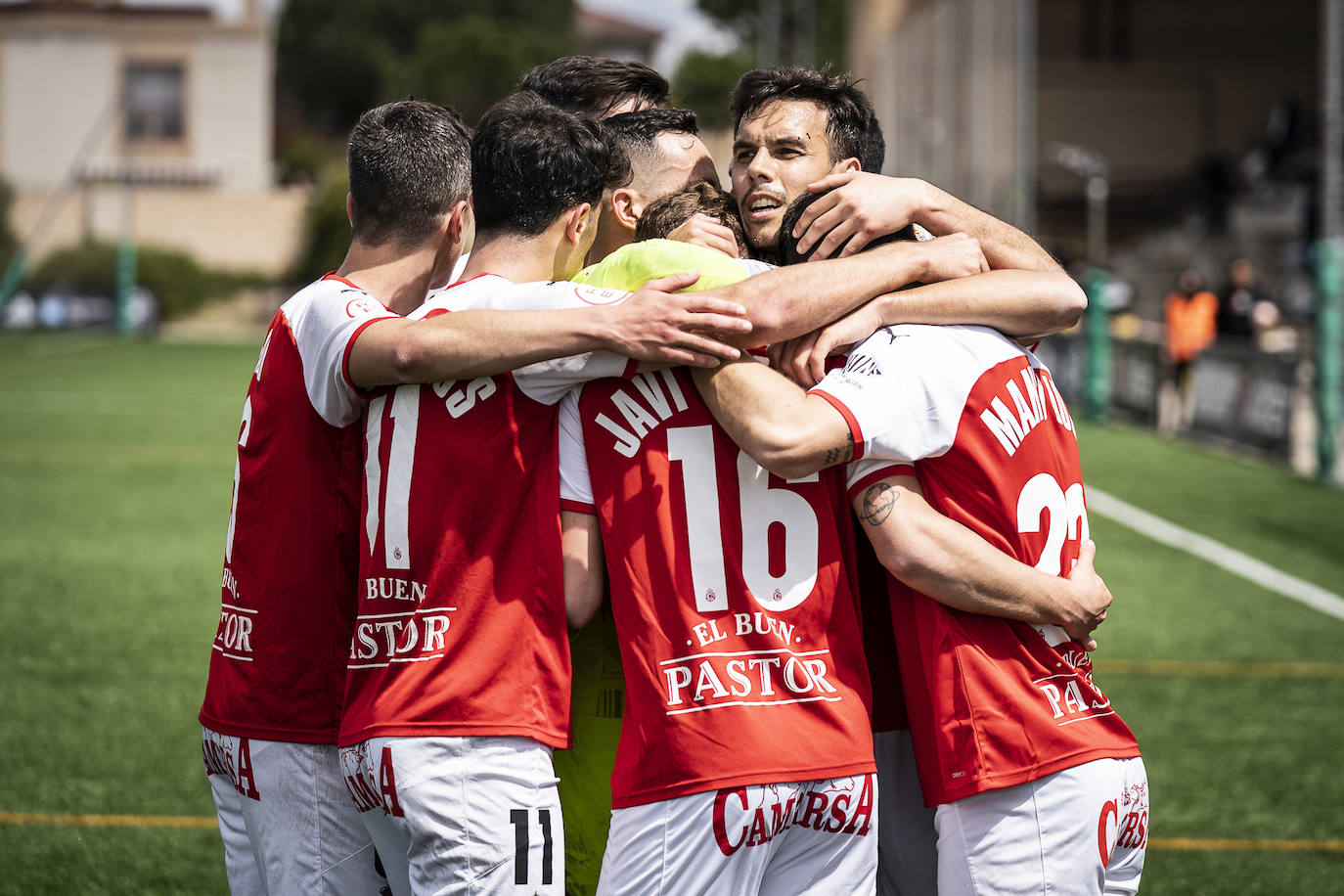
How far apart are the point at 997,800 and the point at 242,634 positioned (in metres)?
1.65

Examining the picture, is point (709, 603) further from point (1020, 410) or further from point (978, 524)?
point (1020, 410)

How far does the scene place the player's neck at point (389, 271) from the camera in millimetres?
3135

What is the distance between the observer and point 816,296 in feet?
8.75

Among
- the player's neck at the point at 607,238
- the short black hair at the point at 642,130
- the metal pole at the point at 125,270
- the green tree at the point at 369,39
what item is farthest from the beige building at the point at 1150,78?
the player's neck at the point at 607,238

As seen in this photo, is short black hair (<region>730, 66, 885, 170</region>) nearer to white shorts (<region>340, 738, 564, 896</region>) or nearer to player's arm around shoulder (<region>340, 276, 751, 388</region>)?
player's arm around shoulder (<region>340, 276, 751, 388</region>)

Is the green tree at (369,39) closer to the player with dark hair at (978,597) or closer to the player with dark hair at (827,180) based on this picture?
the player with dark hair at (827,180)

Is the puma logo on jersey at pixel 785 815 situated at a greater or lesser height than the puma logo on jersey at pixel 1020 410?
lesser

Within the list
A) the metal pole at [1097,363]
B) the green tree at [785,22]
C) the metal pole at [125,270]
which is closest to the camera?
the metal pole at [1097,363]

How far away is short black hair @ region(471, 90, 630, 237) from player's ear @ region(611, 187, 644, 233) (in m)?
0.32

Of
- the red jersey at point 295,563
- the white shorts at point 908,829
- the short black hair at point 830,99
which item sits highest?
the short black hair at point 830,99

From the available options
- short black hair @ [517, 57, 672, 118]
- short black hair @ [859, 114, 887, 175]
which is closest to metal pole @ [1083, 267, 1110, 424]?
short black hair @ [517, 57, 672, 118]

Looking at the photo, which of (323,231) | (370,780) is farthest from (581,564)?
(323,231)

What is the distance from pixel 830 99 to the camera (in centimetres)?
332

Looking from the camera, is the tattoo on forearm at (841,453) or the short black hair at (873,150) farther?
the short black hair at (873,150)
